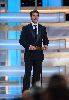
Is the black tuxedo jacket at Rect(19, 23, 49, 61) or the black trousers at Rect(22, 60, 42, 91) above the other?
the black tuxedo jacket at Rect(19, 23, 49, 61)

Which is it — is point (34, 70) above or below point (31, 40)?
below

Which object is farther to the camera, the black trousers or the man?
the black trousers

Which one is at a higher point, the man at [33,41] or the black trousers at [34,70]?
the man at [33,41]

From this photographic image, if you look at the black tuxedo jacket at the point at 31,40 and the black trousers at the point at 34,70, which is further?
the black trousers at the point at 34,70

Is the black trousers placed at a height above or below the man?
below

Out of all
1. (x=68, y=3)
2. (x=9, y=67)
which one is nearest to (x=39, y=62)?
(x=9, y=67)

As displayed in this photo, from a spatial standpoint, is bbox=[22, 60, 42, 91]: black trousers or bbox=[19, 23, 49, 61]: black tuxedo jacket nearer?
bbox=[19, 23, 49, 61]: black tuxedo jacket

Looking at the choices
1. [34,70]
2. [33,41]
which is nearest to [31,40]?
[33,41]

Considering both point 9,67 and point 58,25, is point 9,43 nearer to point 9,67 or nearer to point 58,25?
point 9,67

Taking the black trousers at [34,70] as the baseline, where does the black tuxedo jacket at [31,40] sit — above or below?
above

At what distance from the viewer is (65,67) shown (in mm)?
4992

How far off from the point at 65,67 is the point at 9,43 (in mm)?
925

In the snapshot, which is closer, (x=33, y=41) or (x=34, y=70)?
(x=33, y=41)

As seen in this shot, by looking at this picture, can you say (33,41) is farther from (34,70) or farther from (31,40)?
(34,70)
